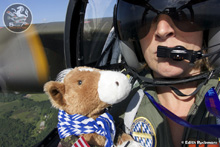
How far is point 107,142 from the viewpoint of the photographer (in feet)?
2.45

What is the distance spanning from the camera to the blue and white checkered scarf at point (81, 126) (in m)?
0.72

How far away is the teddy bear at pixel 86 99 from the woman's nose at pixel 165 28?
0.91ft

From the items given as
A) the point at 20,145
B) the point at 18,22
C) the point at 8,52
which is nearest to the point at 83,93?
the point at 20,145

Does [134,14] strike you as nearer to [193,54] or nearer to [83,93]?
[193,54]

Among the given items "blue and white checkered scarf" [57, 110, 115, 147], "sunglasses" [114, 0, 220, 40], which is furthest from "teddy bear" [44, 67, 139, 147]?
"sunglasses" [114, 0, 220, 40]

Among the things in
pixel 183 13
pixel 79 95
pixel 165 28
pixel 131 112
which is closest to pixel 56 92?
pixel 79 95

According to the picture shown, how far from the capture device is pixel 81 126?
0.72 m

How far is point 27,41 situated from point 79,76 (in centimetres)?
106

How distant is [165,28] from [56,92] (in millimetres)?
585

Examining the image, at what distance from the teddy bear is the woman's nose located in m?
0.28

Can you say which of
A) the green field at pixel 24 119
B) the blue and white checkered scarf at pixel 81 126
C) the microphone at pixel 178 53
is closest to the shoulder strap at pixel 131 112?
the blue and white checkered scarf at pixel 81 126

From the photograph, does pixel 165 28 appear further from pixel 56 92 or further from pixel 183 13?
pixel 56 92

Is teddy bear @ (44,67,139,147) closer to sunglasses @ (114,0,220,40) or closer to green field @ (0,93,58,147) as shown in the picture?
sunglasses @ (114,0,220,40)

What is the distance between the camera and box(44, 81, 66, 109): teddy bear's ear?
2.26 feet
